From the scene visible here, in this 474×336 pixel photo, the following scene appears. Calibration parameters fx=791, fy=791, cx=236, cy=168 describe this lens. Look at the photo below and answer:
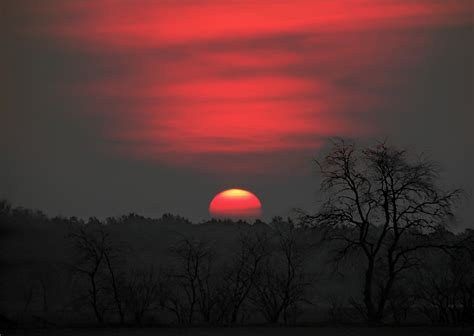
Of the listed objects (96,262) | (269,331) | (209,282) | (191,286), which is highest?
(209,282)

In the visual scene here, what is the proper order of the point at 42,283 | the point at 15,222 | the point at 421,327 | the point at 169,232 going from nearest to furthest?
the point at 421,327
the point at 15,222
the point at 42,283
the point at 169,232

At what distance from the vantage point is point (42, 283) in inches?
2298

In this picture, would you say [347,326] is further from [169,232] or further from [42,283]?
[169,232]

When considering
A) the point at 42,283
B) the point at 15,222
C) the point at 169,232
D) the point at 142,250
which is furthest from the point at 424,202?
the point at 169,232

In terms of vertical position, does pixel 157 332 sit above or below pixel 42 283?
below

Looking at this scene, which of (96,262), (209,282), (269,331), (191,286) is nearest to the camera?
(269,331)

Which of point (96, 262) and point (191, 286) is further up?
point (96, 262)

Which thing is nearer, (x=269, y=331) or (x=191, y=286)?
(x=269, y=331)

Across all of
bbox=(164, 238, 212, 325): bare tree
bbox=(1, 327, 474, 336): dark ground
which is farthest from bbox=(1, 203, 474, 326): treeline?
bbox=(1, 327, 474, 336): dark ground

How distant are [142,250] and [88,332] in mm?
54634

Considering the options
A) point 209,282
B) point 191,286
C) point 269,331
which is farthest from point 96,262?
point 209,282

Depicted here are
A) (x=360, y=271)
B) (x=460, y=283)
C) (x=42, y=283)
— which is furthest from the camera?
(x=360, y=271)

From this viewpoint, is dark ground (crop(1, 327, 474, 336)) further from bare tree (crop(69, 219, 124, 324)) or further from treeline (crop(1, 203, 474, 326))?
bare tree (crop(69, 219, 124, 324))

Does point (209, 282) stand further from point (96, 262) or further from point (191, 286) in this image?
point (96, 262)
